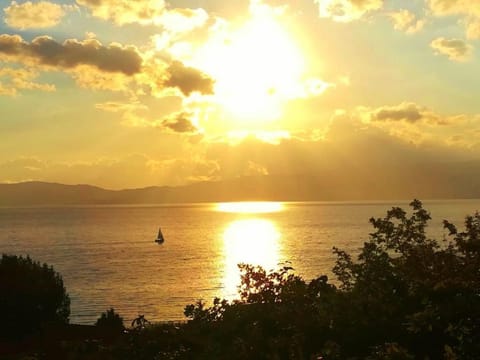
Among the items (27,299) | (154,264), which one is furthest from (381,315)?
(154,264)

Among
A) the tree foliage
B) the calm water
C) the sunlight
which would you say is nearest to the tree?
the tree foliage

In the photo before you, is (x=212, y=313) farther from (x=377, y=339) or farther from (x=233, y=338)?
(x=377, y=339)

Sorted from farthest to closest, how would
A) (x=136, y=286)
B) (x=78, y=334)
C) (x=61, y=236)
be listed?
(x=61, y=236) < (x=136, y=286) < (x=78, y=334)

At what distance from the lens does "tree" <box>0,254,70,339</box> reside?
26938mm

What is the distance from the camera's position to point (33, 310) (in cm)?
2825

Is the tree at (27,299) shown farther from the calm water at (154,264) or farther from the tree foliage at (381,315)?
the calm water at (154,264)

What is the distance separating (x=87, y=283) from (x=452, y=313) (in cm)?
8704

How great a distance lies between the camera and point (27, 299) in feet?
91.6

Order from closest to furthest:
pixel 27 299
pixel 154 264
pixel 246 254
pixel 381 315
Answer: pixel 381 315 → pixel 27 299 → pixel 154 264 → pixel 246 254

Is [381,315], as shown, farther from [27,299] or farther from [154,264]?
[154,264]

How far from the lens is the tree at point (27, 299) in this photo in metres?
26.9

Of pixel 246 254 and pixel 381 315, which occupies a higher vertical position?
pixel 381 315

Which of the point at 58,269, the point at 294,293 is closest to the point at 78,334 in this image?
the point at 294,293

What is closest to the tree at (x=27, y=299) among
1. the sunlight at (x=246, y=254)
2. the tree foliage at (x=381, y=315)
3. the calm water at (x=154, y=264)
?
the tree foliage at (x=381, y=315)
